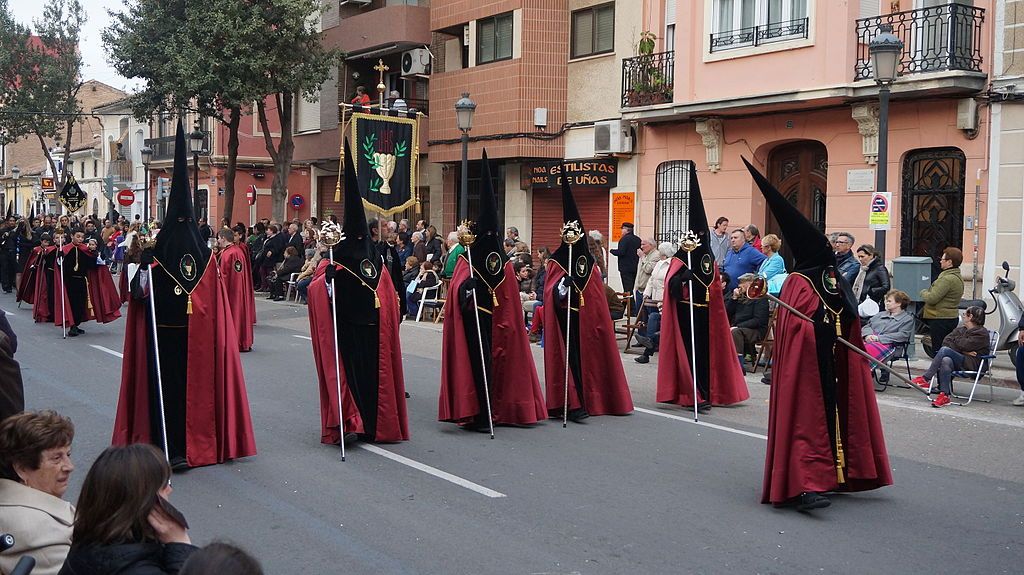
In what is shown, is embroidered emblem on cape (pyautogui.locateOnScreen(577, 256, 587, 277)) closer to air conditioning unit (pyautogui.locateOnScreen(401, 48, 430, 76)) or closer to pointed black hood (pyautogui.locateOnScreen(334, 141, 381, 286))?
pointed black hood (pyautogui.locateOnScreen(334, 141, 381, 286))

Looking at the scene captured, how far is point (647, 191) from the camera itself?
2350 centimetres

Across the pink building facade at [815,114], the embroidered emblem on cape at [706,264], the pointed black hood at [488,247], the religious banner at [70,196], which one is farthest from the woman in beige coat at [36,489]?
the religious banner at [70,196]

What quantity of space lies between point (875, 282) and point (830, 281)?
714cm

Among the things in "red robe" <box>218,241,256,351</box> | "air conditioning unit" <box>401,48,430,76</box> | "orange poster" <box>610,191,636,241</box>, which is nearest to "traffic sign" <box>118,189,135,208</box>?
"air conditioning unit" <box>401,48,430,76</box>

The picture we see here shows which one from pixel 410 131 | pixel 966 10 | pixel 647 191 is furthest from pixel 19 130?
pixel 966 10

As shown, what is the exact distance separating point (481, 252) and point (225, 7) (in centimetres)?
2147

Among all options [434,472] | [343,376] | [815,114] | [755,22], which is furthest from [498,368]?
[755,22]

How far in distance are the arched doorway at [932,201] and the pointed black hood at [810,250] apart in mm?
10640

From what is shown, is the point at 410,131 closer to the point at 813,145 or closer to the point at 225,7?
the point at 225,7

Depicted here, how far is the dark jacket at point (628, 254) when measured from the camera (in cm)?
1969

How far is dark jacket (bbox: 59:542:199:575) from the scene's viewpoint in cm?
331

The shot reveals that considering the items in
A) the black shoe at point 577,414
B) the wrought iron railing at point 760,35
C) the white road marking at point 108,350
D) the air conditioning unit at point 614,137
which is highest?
the wrought iron railing at point 760,35

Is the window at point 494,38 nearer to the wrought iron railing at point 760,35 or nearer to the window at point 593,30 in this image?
the window at point 593,30

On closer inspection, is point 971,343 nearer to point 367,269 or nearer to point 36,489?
point 367,269
